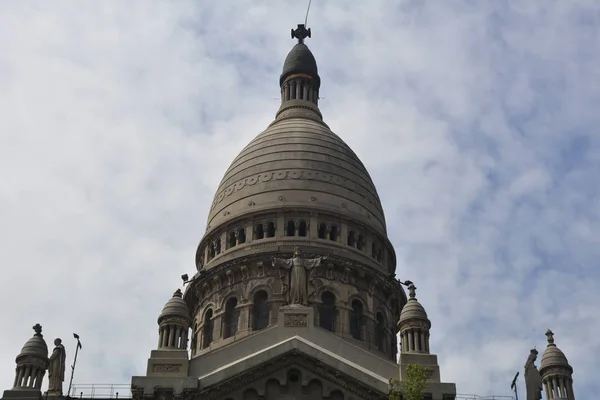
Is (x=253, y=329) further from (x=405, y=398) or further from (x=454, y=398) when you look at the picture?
(x=405, y=398)

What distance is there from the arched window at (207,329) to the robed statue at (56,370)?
10.7m

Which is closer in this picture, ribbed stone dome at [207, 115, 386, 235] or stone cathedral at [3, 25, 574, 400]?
stone cathedral at [3, 25, 574, 400]

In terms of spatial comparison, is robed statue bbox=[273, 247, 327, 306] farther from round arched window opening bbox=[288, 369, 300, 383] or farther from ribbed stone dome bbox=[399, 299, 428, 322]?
round arched window opening bbox=[288, 369, 300, 383]

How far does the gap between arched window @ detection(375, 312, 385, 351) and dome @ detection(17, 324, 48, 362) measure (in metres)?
17.4

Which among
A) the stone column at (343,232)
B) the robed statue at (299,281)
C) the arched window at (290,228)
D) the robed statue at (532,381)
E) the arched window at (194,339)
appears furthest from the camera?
the stone column at (343,232)

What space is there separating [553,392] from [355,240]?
1699 cm

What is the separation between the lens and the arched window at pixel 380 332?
164ft

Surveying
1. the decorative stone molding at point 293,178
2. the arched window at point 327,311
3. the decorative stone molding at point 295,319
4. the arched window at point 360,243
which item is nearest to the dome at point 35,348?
the decorative stone molding at point 295,319

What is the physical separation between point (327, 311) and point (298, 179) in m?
8.55

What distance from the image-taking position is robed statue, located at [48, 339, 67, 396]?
1548 inches

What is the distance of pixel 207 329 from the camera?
167ft

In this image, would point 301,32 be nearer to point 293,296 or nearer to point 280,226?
point 280,226

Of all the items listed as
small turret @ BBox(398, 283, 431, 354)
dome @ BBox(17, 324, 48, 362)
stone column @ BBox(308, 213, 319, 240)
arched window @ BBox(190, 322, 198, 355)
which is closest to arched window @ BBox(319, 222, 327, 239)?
stone column @ BBox(308, 213, 319, 240)

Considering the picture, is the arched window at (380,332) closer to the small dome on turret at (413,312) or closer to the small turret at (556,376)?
the small dome on turret at (413,312)
